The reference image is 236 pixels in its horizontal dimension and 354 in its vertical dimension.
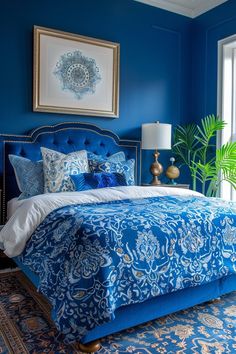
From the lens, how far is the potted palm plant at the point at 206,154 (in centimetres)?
392

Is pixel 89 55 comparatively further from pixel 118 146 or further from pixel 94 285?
pixel 94 285

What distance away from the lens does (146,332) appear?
6.01 feet

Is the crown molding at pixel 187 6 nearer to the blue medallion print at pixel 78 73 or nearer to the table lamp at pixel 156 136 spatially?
the blue medallion print at pixel 78 73

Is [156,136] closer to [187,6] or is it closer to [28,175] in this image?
[28,175]

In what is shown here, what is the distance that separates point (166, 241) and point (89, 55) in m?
2.84

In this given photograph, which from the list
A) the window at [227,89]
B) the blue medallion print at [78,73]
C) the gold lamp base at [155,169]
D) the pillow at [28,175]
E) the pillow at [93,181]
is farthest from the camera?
the window at [227,89]

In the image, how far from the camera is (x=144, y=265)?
5.46 ft

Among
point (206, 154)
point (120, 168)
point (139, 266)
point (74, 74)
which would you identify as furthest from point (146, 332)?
point (206, 154)

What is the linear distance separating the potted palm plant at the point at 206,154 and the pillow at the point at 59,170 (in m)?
1.78

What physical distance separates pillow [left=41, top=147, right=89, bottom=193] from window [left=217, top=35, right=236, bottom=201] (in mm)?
2202

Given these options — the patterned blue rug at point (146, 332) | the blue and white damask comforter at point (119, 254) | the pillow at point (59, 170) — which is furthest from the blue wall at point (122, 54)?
the patterned blue rug at point (146, 332)

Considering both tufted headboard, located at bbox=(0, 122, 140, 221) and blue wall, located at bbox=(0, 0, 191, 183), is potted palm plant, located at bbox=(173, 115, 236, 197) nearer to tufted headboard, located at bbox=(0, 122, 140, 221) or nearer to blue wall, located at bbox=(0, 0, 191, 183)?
blue wall, located at bbox=(0, 0, 191, 183)

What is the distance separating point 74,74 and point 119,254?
2.73 m

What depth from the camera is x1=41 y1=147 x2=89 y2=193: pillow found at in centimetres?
288
